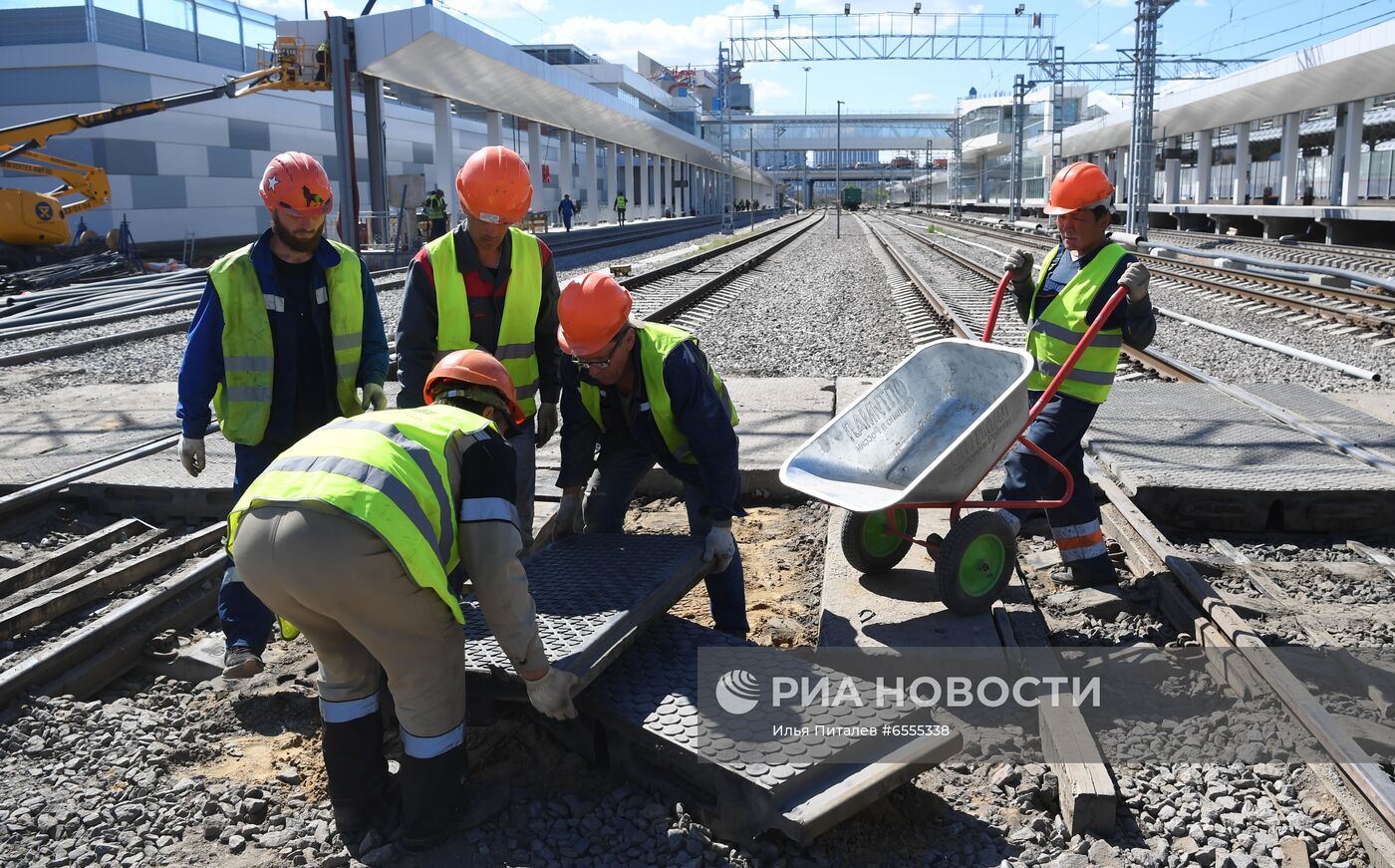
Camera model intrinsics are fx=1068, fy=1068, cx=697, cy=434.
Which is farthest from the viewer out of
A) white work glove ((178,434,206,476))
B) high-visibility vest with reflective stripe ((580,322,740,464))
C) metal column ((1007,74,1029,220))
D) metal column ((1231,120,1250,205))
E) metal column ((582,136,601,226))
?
metal column ((1007,74,1029,220))

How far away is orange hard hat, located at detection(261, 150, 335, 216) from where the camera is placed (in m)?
3.94

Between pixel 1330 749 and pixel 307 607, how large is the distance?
9.84ft

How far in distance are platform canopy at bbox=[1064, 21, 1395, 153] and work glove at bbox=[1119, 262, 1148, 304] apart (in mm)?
29677

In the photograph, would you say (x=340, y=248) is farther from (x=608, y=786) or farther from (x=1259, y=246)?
(x=1259, y=246)

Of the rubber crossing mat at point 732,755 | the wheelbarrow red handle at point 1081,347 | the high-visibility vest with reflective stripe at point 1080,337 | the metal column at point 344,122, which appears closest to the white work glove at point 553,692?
the rubber crossing mat at point 732,755

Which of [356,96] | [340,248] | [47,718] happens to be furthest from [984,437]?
[356,96]

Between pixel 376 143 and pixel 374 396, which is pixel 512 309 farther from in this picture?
pixel 376 143

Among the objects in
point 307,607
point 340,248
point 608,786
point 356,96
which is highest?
point 356,96

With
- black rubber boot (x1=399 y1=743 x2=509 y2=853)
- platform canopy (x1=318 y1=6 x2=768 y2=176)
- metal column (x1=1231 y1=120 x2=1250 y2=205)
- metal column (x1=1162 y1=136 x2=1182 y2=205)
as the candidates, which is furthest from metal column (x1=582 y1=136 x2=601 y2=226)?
black rubber boot (x1=399 y1=743 x2=509 y2=853)

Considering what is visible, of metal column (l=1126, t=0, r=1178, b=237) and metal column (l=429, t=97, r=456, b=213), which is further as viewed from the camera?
metal column (l=429, t=97, r=456, b=213)

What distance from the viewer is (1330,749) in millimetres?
3199

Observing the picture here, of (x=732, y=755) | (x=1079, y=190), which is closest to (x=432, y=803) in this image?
(x=732, y=755)

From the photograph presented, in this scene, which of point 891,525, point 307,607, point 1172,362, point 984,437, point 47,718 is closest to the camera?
point 307,607

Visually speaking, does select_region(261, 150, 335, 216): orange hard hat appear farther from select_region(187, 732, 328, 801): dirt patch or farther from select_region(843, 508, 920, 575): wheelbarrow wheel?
select_region(843, 508, 920, 575): wheelbarrow wheel
